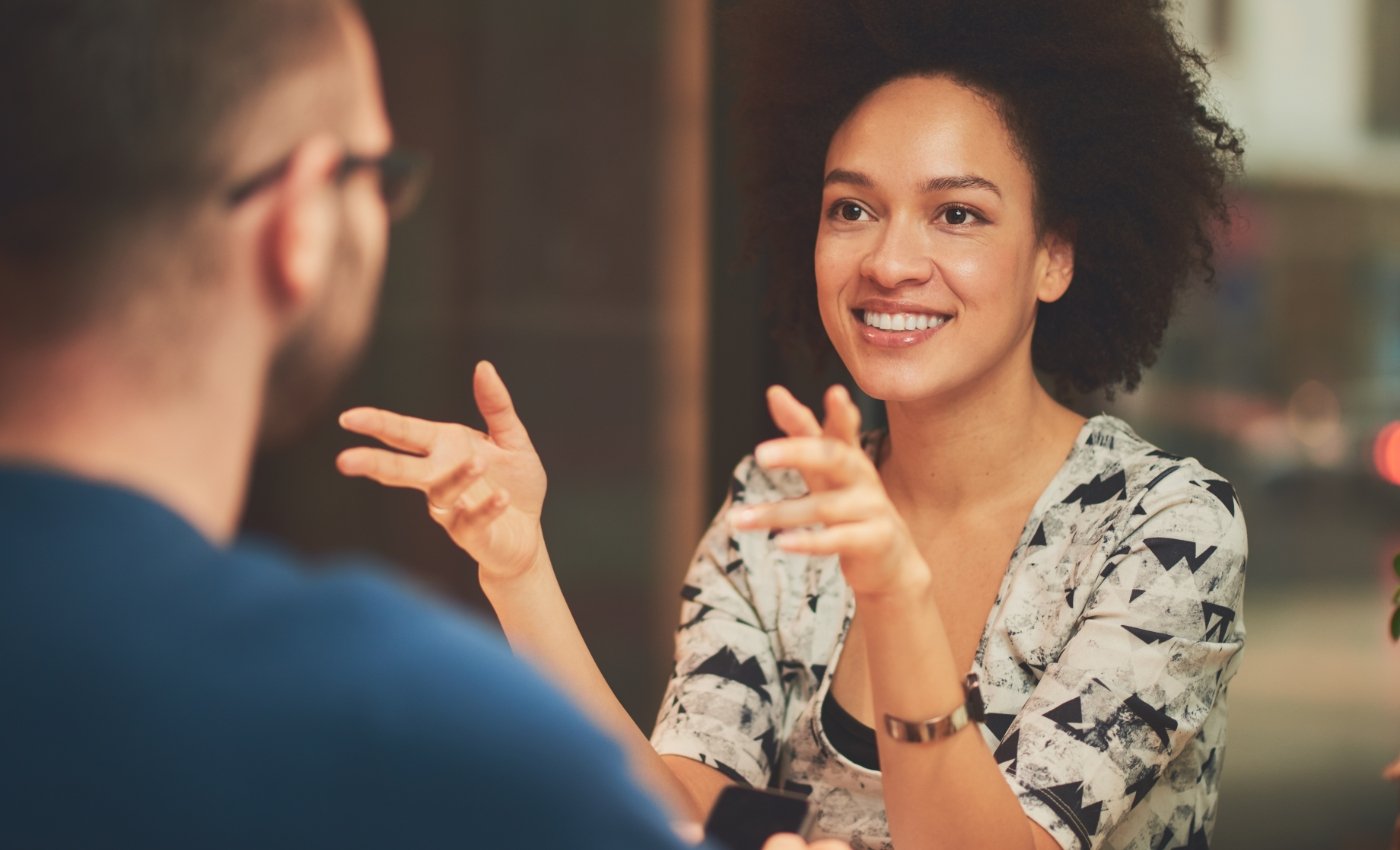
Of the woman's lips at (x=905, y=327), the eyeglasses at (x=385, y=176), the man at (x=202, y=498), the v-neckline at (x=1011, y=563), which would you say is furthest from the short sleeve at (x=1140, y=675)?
the eyeglasses at (x=385, y=176)

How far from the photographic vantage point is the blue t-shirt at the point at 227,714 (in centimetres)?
70

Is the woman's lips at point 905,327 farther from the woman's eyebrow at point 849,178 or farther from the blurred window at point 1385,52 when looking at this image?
the blurred window at point 1385,52

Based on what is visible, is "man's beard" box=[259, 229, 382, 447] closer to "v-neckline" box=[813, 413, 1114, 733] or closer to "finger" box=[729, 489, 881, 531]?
"finger" box=[729, 489, 881, 531]

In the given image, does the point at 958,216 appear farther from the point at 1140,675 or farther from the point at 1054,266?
the point at 1140,675

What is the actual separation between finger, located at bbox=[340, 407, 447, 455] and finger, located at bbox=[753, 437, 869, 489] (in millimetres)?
513

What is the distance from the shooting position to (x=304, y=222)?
84cm

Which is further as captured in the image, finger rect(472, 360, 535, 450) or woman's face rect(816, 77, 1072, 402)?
woman's face rect(816, 77, 1072, 402)

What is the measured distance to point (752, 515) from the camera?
1138mm

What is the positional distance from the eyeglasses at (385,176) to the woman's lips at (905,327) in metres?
0.91

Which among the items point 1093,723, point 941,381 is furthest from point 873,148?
point 1093,723

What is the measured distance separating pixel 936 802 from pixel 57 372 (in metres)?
0.93

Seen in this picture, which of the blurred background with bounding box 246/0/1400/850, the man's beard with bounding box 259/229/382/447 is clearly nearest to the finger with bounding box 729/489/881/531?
the man's beard with bounding box 259/229/382/447

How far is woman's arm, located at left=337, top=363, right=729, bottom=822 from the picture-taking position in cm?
153

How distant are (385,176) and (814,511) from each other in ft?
1.43
